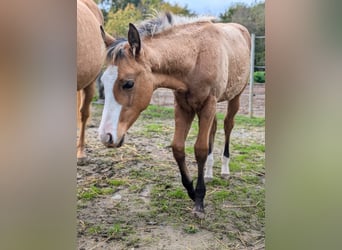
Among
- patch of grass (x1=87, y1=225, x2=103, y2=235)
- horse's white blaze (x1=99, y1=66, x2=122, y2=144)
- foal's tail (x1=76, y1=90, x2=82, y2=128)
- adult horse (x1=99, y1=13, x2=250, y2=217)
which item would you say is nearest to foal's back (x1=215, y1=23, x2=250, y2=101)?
adult horse (x1=99, y1=13, x2=250, y2=217)

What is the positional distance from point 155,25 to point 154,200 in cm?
72

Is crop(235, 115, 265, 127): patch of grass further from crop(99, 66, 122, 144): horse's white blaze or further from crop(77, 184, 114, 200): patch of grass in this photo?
crop(77, 184, 114, 200): patch of grass

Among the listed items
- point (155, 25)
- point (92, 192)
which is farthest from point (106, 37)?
point (92, 192)

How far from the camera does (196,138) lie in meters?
1.64

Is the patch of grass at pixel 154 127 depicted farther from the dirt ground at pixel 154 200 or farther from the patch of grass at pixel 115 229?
the patch of grass at pixel 115 229

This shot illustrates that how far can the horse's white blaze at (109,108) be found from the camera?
1.55 m

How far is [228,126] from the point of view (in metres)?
1.62

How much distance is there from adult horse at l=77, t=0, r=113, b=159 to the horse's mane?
33mm

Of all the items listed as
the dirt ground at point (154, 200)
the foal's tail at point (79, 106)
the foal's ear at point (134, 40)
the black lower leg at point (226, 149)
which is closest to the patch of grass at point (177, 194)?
the dirt ground at point (154, 200)

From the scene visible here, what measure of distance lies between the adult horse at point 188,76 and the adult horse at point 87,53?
0.06m
